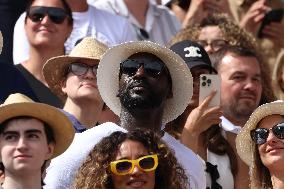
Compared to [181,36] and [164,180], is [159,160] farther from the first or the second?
[181,36]

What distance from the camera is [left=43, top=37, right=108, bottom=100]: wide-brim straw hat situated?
966 centimetres

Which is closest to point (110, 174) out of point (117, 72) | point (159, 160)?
point (159, 160)

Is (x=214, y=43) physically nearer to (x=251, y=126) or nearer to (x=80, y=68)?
(x=80, y=68)

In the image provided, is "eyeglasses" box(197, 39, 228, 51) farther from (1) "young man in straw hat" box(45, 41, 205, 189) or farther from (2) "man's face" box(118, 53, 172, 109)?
(2) "man's face" box(118, 53, 172, 109)

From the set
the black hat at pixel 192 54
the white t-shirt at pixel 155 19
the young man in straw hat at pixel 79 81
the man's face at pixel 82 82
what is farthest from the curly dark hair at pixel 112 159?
the white t-shirt at pixel 155 19

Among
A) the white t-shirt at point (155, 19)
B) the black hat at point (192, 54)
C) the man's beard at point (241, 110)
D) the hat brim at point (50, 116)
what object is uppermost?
the white t-shirt at point (155, 19)

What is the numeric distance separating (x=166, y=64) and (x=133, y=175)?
1.42 metres

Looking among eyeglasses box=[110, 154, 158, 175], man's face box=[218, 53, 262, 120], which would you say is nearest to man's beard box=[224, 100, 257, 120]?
man's face box=[218, 53, 262, 120]

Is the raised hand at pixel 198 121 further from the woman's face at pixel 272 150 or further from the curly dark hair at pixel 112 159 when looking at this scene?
the curly dark hair at pixel 112 159

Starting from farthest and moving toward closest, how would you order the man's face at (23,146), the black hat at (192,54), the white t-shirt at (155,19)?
the white t-shirt at (155,19) → the black hat at (192,54) → the man's face at (23,146)

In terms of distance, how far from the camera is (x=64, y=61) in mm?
9703

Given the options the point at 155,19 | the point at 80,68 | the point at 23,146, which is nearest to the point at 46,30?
the point at 80,68

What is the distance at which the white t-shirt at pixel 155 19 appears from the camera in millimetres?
11844

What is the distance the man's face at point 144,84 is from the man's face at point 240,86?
1838mm
